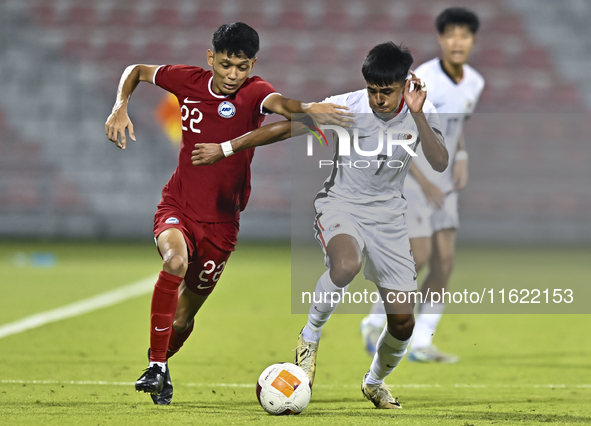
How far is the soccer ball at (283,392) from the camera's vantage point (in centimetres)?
432

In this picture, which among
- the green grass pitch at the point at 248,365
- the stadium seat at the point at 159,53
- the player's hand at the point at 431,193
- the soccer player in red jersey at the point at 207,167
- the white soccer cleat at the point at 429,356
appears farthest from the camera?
the stadium seat at the point at 159,53

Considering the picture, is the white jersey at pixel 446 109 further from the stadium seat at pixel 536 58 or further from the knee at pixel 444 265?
the stadium seat at pixel 536 58

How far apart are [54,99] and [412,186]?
1143 centimetres

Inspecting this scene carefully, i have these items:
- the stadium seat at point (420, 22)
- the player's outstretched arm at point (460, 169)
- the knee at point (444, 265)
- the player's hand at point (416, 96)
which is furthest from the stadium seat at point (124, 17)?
the player's hand at point (416, 96)

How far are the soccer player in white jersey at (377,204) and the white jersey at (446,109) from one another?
204 centimetres

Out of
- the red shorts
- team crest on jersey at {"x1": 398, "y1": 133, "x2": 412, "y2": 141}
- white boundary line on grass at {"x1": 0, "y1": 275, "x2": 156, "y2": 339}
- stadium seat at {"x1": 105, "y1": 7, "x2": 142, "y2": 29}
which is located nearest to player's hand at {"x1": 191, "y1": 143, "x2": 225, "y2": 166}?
the red shorts

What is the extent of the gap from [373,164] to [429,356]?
2330 mm

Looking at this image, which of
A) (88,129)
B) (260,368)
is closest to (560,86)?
(88,129)

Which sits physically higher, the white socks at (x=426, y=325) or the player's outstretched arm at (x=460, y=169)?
the player's outstretched arm at (x=460, y=169)

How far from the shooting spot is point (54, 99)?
16750 millimetres

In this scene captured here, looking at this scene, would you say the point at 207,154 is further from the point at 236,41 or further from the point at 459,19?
the point at 459,19

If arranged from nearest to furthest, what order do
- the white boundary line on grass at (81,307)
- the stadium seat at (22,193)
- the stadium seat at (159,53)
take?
1. the white boundary line on grass at (81,307)
2. the stadium seat at (22,193)
3. the stadium seat at (159,53)

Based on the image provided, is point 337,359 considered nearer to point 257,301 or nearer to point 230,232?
point 230,232

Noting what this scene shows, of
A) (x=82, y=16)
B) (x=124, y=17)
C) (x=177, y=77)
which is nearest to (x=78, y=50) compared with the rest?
(x=82, y=16)
